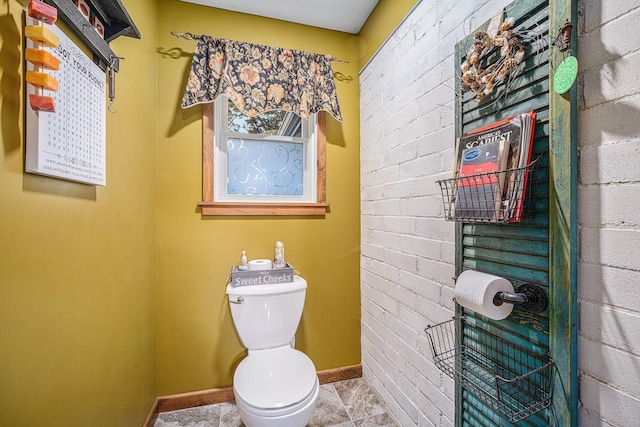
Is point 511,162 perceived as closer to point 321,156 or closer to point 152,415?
point 321,156

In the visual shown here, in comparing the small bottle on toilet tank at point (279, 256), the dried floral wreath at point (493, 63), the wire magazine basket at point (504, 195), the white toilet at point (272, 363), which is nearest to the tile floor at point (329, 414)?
the white toilet at point (272, 363)

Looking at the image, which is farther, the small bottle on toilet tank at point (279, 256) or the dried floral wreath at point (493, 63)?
the small bottle on toilet tank at point (279, 256)

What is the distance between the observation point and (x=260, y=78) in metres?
1.88

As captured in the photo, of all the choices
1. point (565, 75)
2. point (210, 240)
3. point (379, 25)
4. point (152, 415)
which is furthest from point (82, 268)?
point (379, 25)

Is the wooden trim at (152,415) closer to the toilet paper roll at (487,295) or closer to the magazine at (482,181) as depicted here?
the toilet paper roll at (487,295)

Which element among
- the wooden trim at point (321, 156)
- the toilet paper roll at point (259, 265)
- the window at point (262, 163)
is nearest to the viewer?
the toilet paper roll at point (259, 265)

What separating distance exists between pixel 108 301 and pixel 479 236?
1.52 meters

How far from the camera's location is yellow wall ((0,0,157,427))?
717 millimetres

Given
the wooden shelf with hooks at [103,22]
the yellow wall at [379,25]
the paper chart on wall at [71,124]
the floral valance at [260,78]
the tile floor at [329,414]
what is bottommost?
the tile floor at [329,414]

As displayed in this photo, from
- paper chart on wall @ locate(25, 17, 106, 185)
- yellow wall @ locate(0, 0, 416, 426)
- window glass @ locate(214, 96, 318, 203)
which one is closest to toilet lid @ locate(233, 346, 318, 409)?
yellow wall @ locate(0, 0, 416, 426)

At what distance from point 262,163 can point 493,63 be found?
1475 millimetres

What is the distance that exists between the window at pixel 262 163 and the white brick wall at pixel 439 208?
38 cm

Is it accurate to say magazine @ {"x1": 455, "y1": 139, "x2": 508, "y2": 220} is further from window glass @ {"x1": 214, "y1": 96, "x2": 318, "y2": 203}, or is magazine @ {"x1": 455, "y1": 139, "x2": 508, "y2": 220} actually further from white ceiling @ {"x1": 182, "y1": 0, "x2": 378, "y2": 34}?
white ceiling @ {"x1": 182, "y1": 0, "x2": 378, "y2": 34}

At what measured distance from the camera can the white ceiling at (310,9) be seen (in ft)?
6.02
